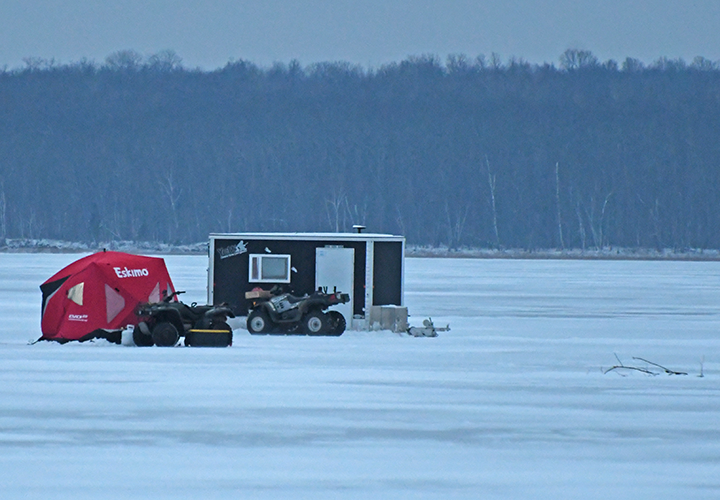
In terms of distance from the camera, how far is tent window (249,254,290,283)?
71.2ft

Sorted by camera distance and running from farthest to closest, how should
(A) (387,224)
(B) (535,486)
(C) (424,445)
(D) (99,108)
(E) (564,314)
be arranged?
(D) (99,108) < (A) (387,224) < (E) (564,314) < (C) (424,445) < (B) (535,486)

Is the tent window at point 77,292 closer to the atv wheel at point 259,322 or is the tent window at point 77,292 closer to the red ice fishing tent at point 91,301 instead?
the red ice fishing tent at point 91,301

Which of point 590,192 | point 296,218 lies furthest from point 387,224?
point 590,192

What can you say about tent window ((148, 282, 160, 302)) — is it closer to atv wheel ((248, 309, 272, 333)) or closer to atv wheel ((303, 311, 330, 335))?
atv wheel ((248, 309, 272, 333))

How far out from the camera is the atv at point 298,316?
20484mm

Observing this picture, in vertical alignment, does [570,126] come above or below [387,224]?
above

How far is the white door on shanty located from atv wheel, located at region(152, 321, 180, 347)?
3.81 metres

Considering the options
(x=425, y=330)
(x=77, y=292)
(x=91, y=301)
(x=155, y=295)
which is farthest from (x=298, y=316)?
(x=77, y=292)

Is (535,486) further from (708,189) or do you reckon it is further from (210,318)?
(708,189)

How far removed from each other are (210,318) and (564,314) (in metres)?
9.84

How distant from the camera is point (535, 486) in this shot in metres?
8.73

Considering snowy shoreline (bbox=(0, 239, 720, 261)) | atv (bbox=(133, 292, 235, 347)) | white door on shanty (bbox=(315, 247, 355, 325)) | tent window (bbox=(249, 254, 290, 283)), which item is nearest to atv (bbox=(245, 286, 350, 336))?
white door on shanty (bbox=(315, 247, 355, 325))

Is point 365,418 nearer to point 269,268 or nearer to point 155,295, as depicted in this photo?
point 155,295

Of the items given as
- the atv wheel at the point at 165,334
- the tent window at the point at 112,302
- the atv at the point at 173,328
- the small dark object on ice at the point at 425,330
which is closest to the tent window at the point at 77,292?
the tent window at the point at 112,302
